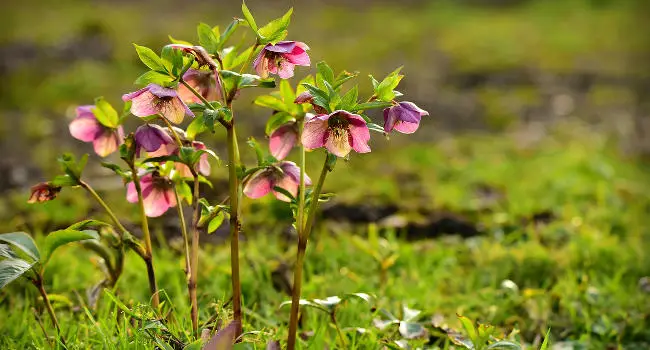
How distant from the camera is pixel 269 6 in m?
12.2

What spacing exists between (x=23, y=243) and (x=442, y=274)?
1.36 m

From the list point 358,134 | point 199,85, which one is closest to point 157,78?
point 199,85

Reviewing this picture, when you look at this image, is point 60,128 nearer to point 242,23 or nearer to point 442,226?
point 442,226

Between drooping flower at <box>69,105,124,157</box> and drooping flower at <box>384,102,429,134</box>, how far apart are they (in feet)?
1.89

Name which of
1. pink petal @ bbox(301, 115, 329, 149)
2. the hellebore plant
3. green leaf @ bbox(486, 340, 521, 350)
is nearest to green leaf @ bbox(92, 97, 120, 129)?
the hellebore plant

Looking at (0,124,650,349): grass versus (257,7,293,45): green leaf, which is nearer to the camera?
(257,7,293,45): green leaf

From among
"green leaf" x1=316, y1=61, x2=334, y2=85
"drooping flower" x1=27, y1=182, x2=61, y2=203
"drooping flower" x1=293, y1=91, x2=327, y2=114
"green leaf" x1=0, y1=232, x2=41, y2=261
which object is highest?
"green leaf" x1=316, y1=61, x2=334, y2=85

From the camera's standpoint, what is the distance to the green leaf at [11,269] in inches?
51.6

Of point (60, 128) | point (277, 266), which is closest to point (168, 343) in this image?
point (277, 266)

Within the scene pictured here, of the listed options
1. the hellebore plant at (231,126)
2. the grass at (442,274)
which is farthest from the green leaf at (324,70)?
the grass at (442,274)

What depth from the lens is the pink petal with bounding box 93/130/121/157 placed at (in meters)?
1.49

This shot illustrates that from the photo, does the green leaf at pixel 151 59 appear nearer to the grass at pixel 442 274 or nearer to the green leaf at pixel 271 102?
the green leaf at pixel 271 102

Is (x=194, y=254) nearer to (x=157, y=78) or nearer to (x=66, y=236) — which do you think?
(x=66, y=236)

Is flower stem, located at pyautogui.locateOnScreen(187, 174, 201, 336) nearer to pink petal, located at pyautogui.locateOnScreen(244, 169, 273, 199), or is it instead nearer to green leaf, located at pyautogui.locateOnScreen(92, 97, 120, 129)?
pink petal, located at pyautogui.locateOnScreen(244, 169, 273, 199)
